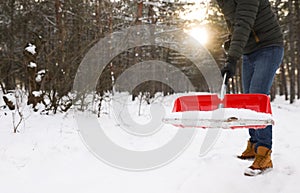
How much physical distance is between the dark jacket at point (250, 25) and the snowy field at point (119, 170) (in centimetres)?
111

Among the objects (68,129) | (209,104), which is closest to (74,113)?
(68,129)

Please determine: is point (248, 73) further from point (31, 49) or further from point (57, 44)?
point (57, 44)

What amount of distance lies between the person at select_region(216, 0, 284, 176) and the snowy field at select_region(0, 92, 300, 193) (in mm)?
193

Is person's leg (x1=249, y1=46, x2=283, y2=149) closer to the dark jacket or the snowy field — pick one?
the dark jacket

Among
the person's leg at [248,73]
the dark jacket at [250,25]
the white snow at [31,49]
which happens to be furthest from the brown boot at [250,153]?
the white snow at [31,49]

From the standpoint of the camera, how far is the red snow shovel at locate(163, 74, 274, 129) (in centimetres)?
217

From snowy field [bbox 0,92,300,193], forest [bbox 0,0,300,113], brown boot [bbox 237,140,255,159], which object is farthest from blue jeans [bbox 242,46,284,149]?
forest [bbox 0,0,300,113]

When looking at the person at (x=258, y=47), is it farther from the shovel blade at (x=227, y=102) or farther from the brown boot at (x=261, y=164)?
the shovel blade at (x=227, y=102)

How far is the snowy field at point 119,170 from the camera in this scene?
8.37 ft

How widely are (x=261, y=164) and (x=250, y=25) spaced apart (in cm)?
122

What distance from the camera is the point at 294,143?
387 centimetres

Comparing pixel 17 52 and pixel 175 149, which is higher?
pixel 17 52

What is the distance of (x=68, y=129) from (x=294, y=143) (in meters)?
3.24

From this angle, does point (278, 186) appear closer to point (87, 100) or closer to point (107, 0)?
point (87, 100)
